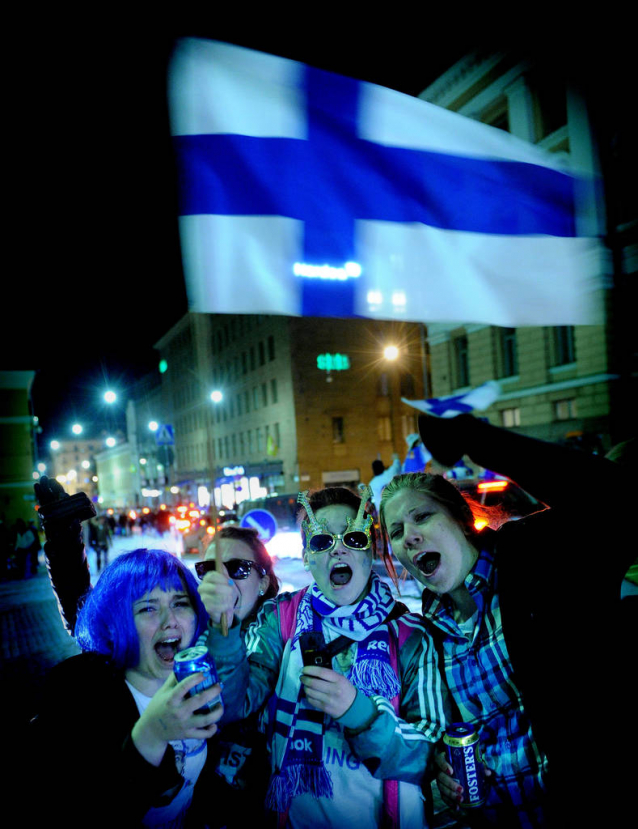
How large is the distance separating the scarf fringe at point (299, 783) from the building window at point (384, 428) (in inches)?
1891

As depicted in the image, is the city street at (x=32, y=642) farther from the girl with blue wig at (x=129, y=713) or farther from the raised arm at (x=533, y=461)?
the raised arm at (x=533, y=461)

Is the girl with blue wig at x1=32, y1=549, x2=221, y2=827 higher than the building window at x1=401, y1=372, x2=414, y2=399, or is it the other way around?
the building window at x1=401, y1=372, x2=414, y2=399

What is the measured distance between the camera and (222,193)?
282cm

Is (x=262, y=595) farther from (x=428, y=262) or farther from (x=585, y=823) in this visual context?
(x=428, y=262)

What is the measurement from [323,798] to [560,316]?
282 centimetres

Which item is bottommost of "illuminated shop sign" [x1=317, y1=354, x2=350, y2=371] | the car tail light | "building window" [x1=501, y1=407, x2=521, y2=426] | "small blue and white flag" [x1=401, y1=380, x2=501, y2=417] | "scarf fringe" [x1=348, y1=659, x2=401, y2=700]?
"scarf fringe" [x1=348, y1=659, x2=401, y2=700]

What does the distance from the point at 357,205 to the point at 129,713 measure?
2.71 metres

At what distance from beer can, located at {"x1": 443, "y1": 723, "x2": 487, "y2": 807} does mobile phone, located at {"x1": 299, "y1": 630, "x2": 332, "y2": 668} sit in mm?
495

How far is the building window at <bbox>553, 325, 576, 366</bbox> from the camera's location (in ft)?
75.6

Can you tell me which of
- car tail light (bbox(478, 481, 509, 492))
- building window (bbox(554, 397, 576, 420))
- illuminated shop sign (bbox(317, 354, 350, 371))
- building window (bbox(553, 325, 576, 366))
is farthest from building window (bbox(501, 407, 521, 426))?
illuminated shop sign (bbox(317, 354, 350, 371))

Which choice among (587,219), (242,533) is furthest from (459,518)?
(587,219)

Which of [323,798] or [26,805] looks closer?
Answer: [26,805]

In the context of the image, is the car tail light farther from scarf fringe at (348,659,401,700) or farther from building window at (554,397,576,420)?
building window at (554,397,576,420)

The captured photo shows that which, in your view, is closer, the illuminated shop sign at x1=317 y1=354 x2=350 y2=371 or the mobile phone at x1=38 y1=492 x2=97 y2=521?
the mobile phone at x1=38 y1=492 x2=97 y2=521
